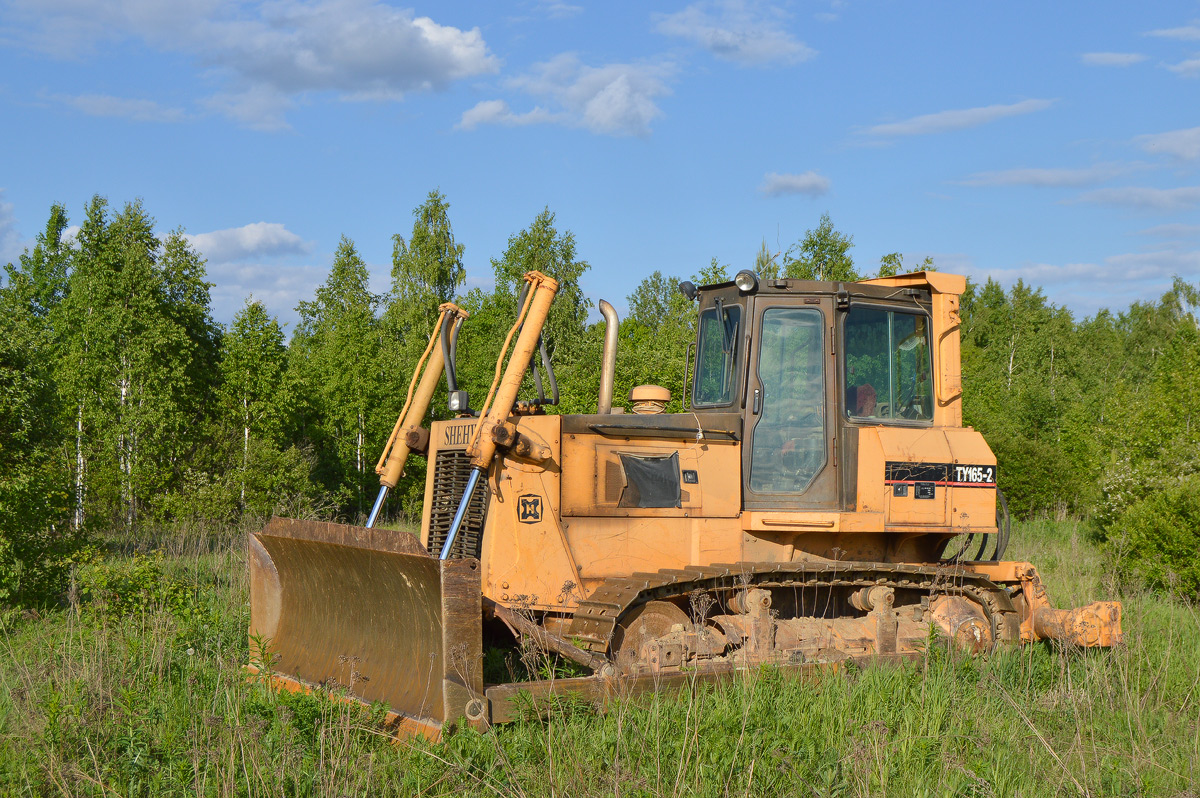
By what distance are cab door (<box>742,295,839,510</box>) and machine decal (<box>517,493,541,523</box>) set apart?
1618 millimetres

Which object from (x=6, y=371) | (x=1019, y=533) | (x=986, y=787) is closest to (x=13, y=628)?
(x=6, y=371)

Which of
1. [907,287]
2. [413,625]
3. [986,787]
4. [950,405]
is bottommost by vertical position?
[986,787]

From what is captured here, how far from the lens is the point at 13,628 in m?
8.06

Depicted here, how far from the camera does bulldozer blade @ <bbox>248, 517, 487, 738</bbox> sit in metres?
4.94

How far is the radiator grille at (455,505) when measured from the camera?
6121 millimetres

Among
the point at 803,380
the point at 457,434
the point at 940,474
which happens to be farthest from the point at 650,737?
the point at 940,474

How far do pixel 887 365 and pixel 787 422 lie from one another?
97cm

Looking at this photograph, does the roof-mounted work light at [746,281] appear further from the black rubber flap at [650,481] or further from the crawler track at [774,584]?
the crawler track at [774,584]

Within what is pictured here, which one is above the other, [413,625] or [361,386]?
[361,386]

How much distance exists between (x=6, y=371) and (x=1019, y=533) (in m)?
14.7

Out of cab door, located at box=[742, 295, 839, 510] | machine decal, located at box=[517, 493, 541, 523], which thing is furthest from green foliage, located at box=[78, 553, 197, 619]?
cab door, located at box=[742, 295, 839, 510]

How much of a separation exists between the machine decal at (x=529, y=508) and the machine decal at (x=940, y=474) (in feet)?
8.22

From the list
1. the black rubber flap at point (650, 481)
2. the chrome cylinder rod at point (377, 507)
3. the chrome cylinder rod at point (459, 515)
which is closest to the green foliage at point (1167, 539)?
the black rubber flap at point (650, 481)

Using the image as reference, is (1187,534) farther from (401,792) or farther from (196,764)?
(196,764)
